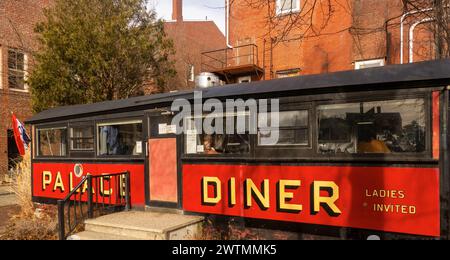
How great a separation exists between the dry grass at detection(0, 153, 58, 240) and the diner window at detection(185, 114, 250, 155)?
3.41m

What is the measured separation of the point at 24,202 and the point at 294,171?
25.2 ft

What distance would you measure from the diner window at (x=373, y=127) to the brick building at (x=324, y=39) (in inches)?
206

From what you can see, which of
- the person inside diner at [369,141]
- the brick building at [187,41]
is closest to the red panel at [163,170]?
the person inside diner at [369,141]

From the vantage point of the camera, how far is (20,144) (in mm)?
9250

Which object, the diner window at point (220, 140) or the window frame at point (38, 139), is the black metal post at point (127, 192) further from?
the window frame at point (38, 139)

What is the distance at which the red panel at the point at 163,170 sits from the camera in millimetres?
6395

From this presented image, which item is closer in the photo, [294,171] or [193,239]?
[294,171]

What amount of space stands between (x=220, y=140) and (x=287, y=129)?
1.26 metres

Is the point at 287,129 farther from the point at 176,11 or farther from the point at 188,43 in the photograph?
the point at 176,11

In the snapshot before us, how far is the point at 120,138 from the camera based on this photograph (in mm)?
7281

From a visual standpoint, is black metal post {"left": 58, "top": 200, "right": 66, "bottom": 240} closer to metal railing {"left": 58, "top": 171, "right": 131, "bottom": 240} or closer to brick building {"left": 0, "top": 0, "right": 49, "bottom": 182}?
metal railing {"left": 58, "top": 171, "right": 131, "bottom": 240}

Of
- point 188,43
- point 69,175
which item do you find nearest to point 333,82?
point 69,175

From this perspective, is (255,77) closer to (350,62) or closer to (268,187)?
(350,62)
